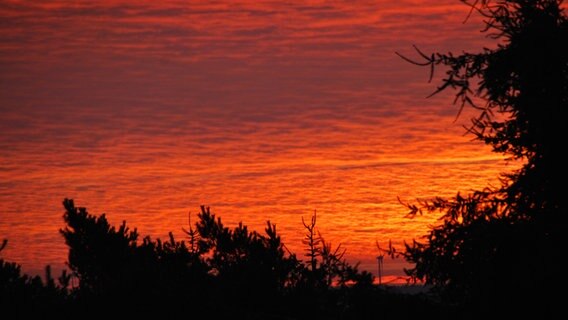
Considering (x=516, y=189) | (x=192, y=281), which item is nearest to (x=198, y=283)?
(x=192, y=281)

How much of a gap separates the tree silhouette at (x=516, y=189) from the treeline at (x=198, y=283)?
1732 millimetres

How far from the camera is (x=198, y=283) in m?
17.1

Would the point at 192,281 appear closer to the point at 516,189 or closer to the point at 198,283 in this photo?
the point at 198,283

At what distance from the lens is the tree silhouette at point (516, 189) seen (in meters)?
16.9

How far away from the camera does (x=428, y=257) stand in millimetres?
19031

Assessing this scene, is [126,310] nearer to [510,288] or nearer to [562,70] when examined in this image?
[510,288]

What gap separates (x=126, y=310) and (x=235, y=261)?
16653 mm

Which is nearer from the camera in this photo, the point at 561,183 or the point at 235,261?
the point at 561,183

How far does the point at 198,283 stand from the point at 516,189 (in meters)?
5.89

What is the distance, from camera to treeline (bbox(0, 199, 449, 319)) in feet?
47.1

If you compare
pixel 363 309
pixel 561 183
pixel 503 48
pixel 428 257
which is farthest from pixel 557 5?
pixel 363 309

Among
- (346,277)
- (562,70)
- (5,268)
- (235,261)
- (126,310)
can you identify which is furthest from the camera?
(235,261)

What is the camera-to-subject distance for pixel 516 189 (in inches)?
719

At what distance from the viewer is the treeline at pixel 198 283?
47.1ft
